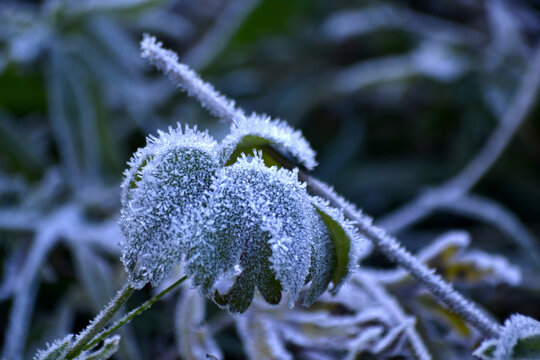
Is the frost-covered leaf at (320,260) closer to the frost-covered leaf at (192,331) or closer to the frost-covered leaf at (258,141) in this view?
the frost-covered leaf at (258,141)

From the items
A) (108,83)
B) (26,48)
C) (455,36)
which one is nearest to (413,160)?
(455,36)

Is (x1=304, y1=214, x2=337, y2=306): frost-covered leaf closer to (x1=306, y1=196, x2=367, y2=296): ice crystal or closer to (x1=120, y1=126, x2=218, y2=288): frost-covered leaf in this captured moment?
(x1=306, y1=196, x2=367, y2=296): ice crystal

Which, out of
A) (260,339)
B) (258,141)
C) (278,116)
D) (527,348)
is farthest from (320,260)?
(278,116)

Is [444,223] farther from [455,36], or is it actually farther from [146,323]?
[146,323]

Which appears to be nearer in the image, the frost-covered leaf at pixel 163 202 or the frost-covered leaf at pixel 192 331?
the frost-covered leaf at pixel 163 202

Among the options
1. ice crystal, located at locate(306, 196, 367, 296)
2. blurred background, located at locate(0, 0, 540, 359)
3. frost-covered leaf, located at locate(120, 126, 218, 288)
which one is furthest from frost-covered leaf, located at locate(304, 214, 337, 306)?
blurred background, located at locate(0, 0, 540, 359)

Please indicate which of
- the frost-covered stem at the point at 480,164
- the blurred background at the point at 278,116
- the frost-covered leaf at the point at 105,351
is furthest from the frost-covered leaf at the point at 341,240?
the frost-covered stem at the point at 480,164

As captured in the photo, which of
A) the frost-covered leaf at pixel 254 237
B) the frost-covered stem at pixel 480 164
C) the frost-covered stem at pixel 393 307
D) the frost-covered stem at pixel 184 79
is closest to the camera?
the frost-covered leaf at pixel 254 237
